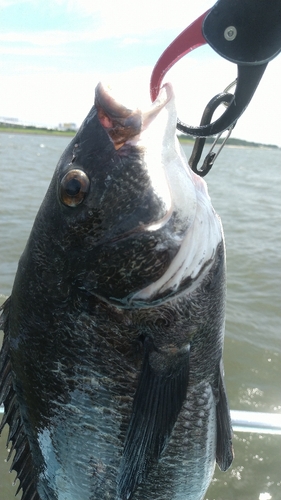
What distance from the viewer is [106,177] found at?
1692mm

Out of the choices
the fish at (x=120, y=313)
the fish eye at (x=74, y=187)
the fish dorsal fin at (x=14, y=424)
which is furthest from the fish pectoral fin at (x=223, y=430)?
the fish eye at (x=74, y=187)

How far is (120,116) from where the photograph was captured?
63.4 inches

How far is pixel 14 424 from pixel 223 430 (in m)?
0.95

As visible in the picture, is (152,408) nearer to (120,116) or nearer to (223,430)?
(223,430)

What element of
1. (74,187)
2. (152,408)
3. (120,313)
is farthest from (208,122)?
(152,408)

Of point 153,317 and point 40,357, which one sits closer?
point 153,317

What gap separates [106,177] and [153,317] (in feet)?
1.82

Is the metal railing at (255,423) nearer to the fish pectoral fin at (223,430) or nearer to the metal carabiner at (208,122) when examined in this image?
the fish pectoral fin at (223,430)

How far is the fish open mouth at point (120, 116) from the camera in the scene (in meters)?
1.60

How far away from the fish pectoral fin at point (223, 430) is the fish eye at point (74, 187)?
986 millimetres

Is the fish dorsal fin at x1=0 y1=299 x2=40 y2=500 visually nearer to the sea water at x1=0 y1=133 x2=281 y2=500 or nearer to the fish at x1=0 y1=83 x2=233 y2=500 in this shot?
the fish at x1=0 y1=83 x2=233 y2=500

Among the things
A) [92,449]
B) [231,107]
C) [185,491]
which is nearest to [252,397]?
[185,491]

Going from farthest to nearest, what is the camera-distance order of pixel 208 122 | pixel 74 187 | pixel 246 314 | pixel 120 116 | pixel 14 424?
pixel 246 314
pixel 14 424
pixel 208 122
pixel 74 187
pixel 120 116

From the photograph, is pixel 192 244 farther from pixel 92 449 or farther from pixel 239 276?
pixel 239 276
